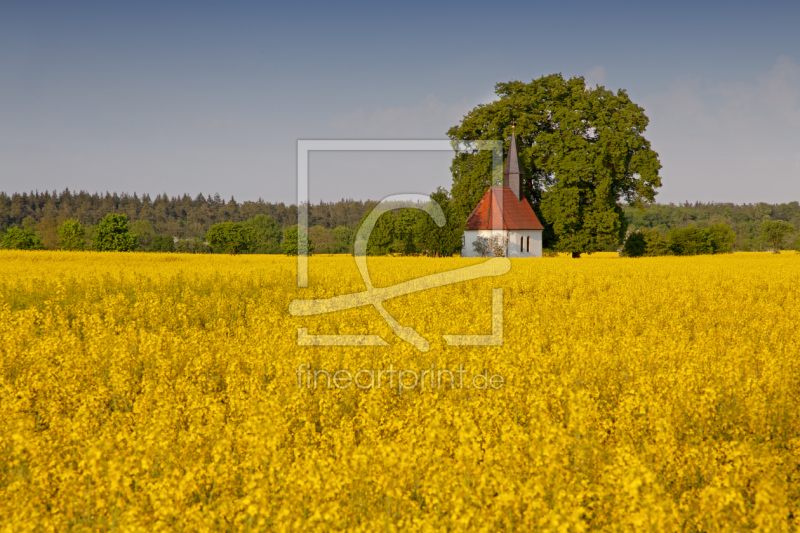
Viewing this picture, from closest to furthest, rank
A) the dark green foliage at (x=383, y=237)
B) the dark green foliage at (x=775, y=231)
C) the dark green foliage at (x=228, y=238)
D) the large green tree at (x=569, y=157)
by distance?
the large green tree at (x=569, y=157)
the dark green foliage at (x=383, y=237)
the dark green foliage at (x=228, y=238)
the dark green foliage at (x=775, y=231)

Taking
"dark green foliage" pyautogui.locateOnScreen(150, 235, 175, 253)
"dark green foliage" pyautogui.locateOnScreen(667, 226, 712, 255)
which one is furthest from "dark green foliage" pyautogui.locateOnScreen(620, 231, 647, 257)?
"dark green foliage" pyautogui.locateOnScreen(150, 235, 175, 253)

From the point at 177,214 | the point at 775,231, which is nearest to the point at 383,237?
the point at 775,231

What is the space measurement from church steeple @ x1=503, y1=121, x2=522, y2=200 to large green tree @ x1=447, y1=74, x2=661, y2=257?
0.87 metres

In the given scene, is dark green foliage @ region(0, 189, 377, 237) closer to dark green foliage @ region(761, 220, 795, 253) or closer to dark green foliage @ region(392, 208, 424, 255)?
dark green foliage @ region(392, 208, 424, 255)

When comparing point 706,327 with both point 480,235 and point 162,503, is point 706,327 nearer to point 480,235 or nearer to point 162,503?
point 162,503

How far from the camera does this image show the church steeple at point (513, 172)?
43.5 meters

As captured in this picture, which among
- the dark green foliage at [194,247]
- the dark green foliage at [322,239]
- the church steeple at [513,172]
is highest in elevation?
the church steeple at [513,172]

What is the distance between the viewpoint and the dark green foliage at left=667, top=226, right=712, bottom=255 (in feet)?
172

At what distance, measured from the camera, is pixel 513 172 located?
4388cm

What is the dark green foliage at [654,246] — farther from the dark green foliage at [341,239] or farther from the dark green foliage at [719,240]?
the dark green foliage at [341,239]

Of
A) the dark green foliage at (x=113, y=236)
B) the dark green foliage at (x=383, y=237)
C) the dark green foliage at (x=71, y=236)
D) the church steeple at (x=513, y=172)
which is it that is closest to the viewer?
the church steeple at (x=513, y=172)

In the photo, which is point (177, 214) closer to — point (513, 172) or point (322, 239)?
point (322, 239)

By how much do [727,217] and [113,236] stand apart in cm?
17180

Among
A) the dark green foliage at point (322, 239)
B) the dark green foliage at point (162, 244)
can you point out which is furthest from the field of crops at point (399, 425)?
the dark green foliage at point (322, 239)
